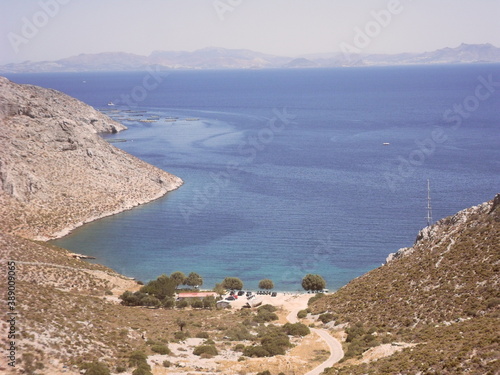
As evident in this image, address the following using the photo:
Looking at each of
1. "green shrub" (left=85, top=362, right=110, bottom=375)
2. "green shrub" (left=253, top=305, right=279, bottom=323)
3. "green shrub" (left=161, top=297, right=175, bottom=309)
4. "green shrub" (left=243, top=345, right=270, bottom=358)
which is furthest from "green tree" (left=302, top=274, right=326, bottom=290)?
"green shrub" (left=85, top=362, right=110, bottom=375)

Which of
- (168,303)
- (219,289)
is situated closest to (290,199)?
(219,289)

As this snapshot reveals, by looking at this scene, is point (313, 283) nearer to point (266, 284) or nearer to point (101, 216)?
point (266, 284)

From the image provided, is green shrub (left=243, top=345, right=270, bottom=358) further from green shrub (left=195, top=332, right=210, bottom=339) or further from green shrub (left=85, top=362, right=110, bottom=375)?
green shrub (left=85, top=362, right=110, bottom=375)

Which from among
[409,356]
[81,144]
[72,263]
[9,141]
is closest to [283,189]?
[81,144]

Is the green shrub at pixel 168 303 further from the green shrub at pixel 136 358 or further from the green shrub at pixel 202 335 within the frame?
the green shrub at pixel 136 358

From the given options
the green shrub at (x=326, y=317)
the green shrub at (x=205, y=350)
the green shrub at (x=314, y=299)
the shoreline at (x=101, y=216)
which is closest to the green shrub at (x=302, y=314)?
the green shrub at (x=326, y=317)

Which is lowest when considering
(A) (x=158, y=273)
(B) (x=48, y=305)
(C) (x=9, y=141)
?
(A) (x=158, y=273)

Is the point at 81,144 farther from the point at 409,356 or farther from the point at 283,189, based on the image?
the point at 409,356
